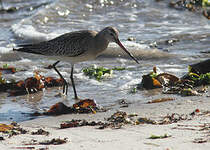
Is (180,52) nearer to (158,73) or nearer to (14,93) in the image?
(158,73)

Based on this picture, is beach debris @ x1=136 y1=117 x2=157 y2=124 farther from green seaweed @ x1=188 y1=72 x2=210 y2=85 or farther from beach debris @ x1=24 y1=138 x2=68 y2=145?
green seaweed @ x1=188 y1=72 x2=210 y2=85

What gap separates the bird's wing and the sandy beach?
1.92 m

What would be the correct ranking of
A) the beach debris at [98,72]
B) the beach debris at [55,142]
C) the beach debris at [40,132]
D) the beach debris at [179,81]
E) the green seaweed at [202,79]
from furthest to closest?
1. the beach debris at [98,72]
2. the green seaweed at [202,79]
3. the beach debris at [179,81]
4. the beach debris at [40,132]
5. the beach debris at [55,142]

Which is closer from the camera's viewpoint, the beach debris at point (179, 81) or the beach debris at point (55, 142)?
the beach debris at point (55, 142)

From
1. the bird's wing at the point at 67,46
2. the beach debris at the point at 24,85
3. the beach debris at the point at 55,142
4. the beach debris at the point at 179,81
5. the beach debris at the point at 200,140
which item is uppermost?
the bird's wing at the point at 67,46

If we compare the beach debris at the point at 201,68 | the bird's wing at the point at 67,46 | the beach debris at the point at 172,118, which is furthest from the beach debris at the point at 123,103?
the beach debris at the point at 201,68

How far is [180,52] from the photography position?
10.3 metres

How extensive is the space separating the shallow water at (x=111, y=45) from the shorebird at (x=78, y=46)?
0.52m

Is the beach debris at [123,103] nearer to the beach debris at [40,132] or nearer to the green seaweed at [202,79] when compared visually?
the green seaweed at [202,79]

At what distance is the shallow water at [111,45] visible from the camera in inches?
285

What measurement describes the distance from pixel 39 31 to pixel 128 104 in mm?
7298

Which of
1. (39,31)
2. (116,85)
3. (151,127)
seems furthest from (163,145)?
(39,31)

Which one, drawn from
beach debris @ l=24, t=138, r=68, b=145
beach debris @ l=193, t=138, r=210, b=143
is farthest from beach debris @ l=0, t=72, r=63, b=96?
beach debris @ l=193, t=138, r=210, b=143

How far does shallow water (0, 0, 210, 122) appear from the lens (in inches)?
285
